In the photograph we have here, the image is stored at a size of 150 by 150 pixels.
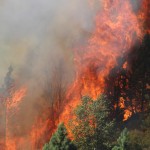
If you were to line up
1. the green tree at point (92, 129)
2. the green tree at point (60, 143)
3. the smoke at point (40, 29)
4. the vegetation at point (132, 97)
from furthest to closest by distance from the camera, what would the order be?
the smoke at point (40, 29)
the vegetation at point (132, 97)
the green tree at point (92, 129)
the green tree at point (60, 143)

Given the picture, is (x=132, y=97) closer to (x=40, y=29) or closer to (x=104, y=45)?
(x=104, y=45)

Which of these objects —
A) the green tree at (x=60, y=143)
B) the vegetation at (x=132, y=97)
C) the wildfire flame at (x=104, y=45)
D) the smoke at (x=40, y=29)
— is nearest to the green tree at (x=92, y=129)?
→ the vegetation at (x=132, y=97)

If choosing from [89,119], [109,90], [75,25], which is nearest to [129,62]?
[109,90]

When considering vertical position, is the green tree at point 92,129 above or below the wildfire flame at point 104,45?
below

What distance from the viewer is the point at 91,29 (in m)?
46.1

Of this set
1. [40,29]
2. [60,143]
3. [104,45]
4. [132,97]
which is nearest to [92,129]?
[60,143]

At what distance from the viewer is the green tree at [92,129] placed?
103ft

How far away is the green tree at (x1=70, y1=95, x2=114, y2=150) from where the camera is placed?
31.4 m

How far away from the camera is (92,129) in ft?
103

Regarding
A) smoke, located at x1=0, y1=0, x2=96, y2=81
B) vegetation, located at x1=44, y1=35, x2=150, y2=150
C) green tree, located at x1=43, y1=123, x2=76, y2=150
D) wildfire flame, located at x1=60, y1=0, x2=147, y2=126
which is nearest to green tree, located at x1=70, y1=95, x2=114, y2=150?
vegetation, located at x1=44, y1=35, x2=150, y2=150

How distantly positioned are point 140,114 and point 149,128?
22.1ft

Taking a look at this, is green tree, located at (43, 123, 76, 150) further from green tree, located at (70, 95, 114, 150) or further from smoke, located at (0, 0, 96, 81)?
smoke, located at (0, 0, 96, 81)

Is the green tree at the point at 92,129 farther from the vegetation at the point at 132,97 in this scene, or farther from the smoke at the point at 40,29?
the smoke at the point at 40,29

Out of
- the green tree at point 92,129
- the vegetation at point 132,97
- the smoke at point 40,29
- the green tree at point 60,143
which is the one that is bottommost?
the green tree at point 60,143
